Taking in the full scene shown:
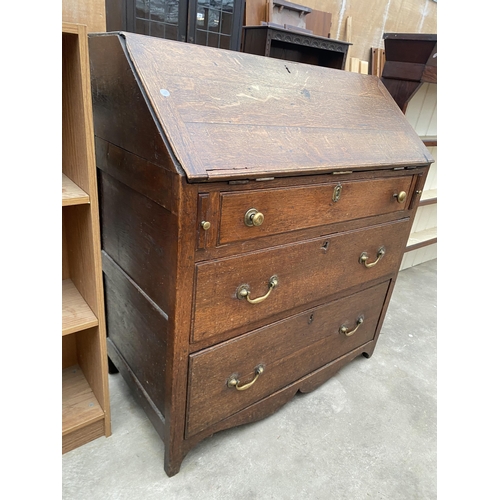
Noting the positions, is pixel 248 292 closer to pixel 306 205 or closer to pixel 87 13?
pixel 306 205

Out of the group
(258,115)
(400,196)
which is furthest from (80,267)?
(400,196)

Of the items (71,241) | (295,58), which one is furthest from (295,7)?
(71,241)

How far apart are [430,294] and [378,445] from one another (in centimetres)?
143

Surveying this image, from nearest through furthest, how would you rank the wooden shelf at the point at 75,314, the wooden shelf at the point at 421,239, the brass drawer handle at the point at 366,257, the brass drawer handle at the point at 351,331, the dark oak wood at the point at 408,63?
1. the wooden shelf at the point at 75,314
2. the brass drawer handle at the point at 366,257
3. the brass drawer handle at the point at 351,331
4. the dark oak wood at the point at 408,63
5. the wooden shelf at the point at 421,239

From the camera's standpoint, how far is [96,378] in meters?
1.24

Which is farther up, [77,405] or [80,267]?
[80,267]

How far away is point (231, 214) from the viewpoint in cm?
88

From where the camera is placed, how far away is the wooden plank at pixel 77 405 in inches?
→ 46.8

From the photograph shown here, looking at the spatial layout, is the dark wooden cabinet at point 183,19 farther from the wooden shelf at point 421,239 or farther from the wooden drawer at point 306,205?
the wooden shelf at point 421,239

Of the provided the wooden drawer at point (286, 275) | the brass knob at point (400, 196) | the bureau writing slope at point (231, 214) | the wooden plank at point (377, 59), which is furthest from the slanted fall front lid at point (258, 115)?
the wooden plank at point (377, 59)

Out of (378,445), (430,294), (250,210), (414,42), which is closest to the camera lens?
(250,210)

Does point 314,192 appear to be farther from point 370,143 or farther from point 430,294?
point 430,294

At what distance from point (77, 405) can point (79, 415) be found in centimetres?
4

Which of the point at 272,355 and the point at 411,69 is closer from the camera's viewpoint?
the point at 272,355
